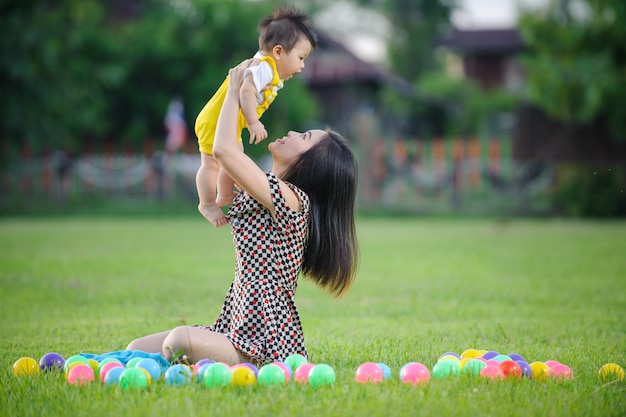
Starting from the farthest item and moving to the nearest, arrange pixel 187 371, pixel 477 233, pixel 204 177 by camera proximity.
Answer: pixel 477 233 < pixel 204 177 < pixel 187 371

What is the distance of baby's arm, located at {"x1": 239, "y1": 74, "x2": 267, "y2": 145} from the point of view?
11.3ft

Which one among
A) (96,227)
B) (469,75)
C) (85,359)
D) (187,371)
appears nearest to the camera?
(187,371)

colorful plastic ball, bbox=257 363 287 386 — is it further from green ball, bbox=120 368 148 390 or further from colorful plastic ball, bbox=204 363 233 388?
green ball, bbox=120 368 148 390

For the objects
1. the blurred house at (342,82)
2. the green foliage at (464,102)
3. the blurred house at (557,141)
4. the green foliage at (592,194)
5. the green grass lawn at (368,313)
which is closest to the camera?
the green grass lawn at (368,313)

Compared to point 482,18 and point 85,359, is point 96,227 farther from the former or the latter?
point 482,18

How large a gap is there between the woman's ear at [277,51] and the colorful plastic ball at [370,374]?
1.43 metres

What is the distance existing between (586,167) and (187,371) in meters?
14.9

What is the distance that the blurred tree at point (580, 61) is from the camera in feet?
55.0

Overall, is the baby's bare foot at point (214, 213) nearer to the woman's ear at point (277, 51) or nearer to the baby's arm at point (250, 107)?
the baby's arm at point (250, 107)

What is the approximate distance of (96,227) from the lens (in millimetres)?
13836

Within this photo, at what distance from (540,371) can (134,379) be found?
5.62 ft

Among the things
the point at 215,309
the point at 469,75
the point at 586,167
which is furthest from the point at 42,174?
the point at 469,75

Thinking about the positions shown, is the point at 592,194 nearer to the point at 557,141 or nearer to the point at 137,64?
the point at 557,141

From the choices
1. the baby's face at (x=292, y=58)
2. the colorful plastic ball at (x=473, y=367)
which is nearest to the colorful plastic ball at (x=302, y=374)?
the colorful plastic ball at (x=473, y=367)
